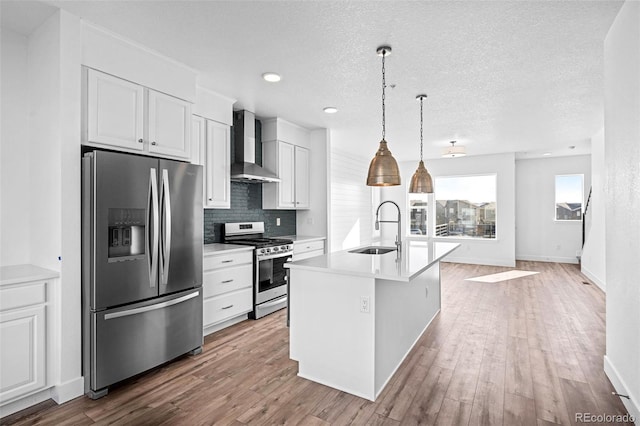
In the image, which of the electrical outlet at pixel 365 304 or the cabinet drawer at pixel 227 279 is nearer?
the electrical outlet at pixel 365 304

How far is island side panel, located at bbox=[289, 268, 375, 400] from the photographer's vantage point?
235cm

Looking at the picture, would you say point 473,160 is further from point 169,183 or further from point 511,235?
point 169,183

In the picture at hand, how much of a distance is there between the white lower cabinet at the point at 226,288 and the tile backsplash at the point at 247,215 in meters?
0.66

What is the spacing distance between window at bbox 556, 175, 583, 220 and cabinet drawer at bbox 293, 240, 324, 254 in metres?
6.42

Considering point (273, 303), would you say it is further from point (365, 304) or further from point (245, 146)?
point (365, 304)

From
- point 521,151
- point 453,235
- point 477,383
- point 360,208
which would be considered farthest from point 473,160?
point 477,383

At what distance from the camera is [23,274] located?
2270mm

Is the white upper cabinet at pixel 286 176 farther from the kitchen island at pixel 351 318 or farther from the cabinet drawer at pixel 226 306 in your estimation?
the kitchen island at pixel 351 318

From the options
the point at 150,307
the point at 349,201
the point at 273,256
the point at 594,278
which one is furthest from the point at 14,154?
A: the point at 594,278

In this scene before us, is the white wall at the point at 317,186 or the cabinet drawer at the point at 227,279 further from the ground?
the white wall at the point at 317,186

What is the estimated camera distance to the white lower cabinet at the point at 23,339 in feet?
6.86

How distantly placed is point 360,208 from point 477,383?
5468 mm

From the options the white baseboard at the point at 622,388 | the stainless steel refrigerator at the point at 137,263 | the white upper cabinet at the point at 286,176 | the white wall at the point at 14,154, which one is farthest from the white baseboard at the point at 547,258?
the white wall at the point at 14,154

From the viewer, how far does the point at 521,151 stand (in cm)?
746
